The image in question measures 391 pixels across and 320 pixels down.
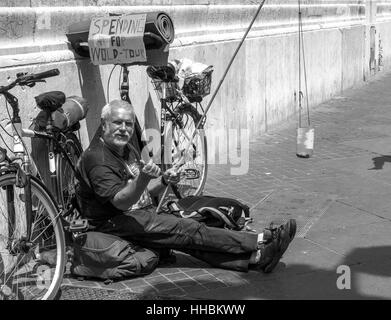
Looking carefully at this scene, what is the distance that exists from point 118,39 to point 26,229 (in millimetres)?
1880

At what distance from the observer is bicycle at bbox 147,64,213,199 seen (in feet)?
21.1

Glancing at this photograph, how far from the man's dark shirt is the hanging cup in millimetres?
4150

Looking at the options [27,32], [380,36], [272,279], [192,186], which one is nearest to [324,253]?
[272,279]

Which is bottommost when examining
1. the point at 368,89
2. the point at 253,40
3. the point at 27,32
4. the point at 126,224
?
the point at 368,89

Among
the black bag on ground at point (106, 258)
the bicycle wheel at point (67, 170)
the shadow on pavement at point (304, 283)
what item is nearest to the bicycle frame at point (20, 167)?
the black bag on ground at point (106, 258)

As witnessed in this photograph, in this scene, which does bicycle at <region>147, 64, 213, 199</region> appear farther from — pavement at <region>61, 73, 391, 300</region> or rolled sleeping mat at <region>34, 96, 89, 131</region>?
rolled sleeping mat at <region>34, 96, 89, 131</region>

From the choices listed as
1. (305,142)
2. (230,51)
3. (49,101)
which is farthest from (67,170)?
(230,51)

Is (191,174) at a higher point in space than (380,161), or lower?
higher

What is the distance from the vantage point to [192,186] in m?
6.98

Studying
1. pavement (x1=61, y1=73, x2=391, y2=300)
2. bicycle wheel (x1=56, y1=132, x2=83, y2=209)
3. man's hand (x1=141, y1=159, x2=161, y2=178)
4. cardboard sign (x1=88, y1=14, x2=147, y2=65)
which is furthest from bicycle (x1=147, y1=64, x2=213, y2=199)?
man's hand (x1=141, y1=159, x2=161, y2=178)

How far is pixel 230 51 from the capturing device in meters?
8.94

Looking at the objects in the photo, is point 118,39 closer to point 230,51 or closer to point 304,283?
point 304,283

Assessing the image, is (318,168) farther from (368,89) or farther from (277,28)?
(368,89)
